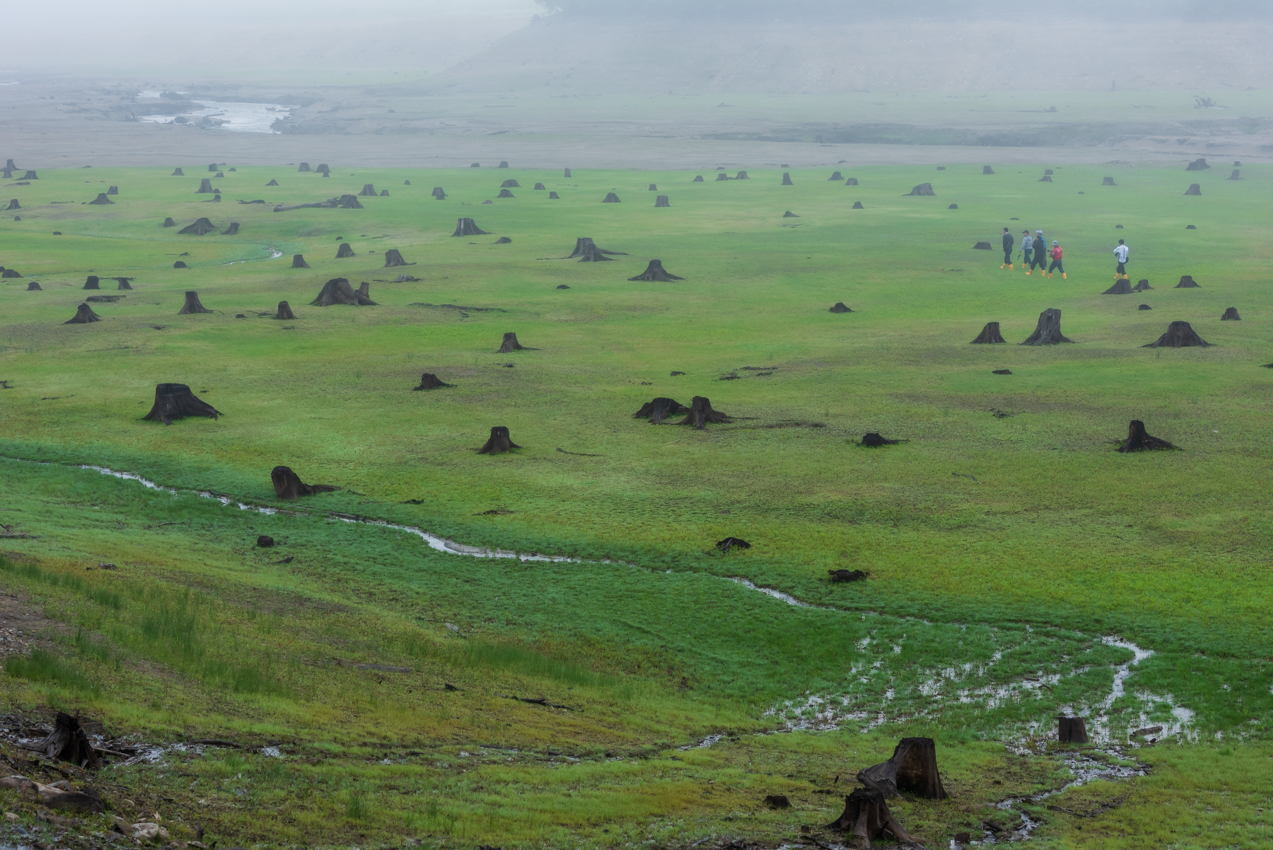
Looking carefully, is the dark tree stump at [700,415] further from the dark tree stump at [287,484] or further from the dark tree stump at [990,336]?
the dark tree stump at [990,336]

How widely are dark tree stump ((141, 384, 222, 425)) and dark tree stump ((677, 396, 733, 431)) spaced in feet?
35.4

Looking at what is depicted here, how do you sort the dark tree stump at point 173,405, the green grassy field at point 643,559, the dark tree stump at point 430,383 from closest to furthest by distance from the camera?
the green grassy field at point 643,559, the dark tree stump at point 173,405, the dark tree stump at point 430,383

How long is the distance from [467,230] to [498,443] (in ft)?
148

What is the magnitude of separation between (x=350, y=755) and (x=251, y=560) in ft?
30.4

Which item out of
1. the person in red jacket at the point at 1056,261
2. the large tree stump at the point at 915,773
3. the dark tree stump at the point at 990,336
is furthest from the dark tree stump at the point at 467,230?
the large tree stump at the point at 915,773

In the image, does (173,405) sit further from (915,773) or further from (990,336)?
(990,336)

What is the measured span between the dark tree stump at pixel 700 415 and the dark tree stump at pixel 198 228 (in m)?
51.0

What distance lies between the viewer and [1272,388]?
104ft

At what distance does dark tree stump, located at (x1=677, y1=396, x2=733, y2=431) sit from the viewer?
93.8 ft

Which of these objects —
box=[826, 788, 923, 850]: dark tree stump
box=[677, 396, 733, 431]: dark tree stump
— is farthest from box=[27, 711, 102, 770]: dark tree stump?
box=[677, 396, 733, 431]: dark tree stump

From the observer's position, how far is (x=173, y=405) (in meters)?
29.2

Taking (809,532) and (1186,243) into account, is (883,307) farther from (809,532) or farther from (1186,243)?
(809,532)

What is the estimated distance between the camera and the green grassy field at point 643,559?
38.6ft

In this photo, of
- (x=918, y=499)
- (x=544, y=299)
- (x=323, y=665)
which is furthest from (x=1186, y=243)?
(x=323, y=665)
